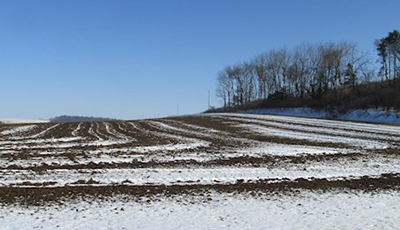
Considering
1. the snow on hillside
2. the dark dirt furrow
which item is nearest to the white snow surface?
the dark dirt furrow

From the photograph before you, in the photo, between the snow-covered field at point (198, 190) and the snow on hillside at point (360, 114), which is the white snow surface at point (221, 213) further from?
the snow on hillside at point (360, 114)

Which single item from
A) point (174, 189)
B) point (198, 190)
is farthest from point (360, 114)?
point (174, 189)

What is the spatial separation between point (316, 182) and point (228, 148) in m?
7.15

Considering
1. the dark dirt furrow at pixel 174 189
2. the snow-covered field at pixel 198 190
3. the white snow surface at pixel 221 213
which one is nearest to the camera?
the white snow surface at pixel 221 213

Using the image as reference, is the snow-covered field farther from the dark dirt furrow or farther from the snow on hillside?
the snow on hillside

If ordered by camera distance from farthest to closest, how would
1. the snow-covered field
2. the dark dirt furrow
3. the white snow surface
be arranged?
the dark dirt furrow, the snow-covered field, the white snow surface

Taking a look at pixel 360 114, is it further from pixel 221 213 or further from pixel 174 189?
pixel 221 213

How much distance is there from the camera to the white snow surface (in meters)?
5.55

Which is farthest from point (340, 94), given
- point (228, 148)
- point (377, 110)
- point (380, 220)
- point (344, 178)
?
point (380, 220)

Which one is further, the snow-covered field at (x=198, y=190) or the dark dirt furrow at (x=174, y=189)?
the dark dirt furrow at (x=174, y=189)

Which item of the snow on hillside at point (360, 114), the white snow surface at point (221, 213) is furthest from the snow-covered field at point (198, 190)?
the snow on hillside at point (360, 114)

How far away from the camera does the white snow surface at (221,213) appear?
5.55 m

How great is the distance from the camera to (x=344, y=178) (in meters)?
9.11

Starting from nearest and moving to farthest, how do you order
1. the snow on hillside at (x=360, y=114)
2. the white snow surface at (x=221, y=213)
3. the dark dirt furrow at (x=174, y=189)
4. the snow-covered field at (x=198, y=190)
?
the white snow surface at (x=221, y=213) → the snow-covered field at (x=198, y=190) → the dark dirt furrow at (x=174, y=189) → the snow on hillside at (x=360, y=114)
